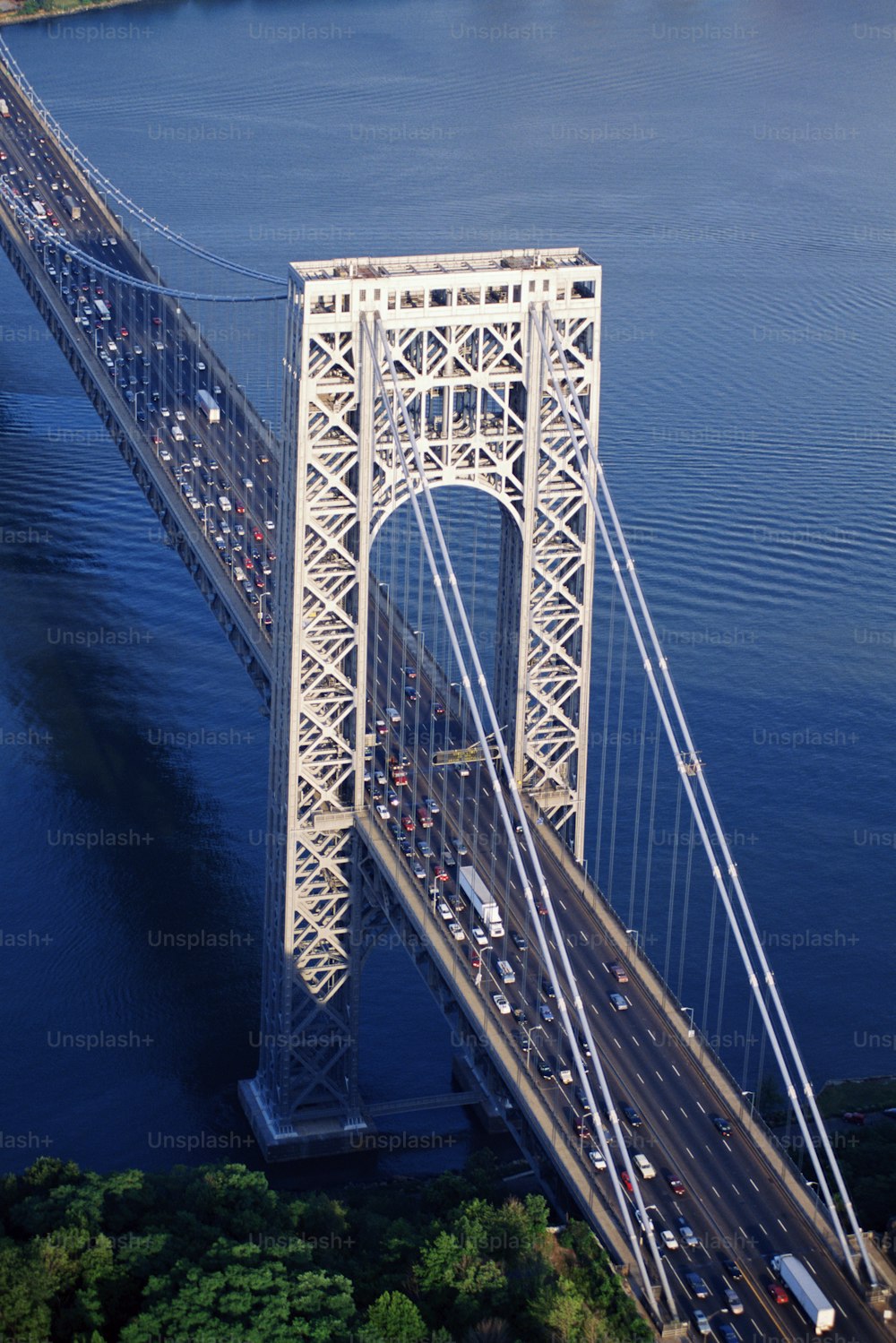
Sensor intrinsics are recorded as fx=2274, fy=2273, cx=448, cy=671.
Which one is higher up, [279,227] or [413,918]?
[279,227]

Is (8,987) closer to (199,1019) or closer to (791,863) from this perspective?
(199,1019)

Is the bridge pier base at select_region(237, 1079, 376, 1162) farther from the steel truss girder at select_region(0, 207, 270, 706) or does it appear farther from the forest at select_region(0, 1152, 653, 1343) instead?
the steel truss girder at select_region(0, 207, 270, 706)

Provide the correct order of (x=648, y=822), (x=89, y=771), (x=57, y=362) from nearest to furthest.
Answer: (x=648, y=822), (x=89, y=771), (x=57, y=362)

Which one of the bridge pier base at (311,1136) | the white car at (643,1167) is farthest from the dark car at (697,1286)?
the bridge pier base at (311,1136)

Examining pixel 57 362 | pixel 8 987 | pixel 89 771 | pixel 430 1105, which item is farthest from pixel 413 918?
pixel 57 362

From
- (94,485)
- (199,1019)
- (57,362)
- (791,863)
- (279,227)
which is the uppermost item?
(279,227)

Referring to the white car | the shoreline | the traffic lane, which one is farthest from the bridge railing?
the shoreline

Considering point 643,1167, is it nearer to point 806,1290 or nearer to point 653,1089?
point 653,1089

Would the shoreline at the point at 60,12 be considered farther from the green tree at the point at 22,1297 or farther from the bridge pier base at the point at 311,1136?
the green tree at the point at 22,1297
